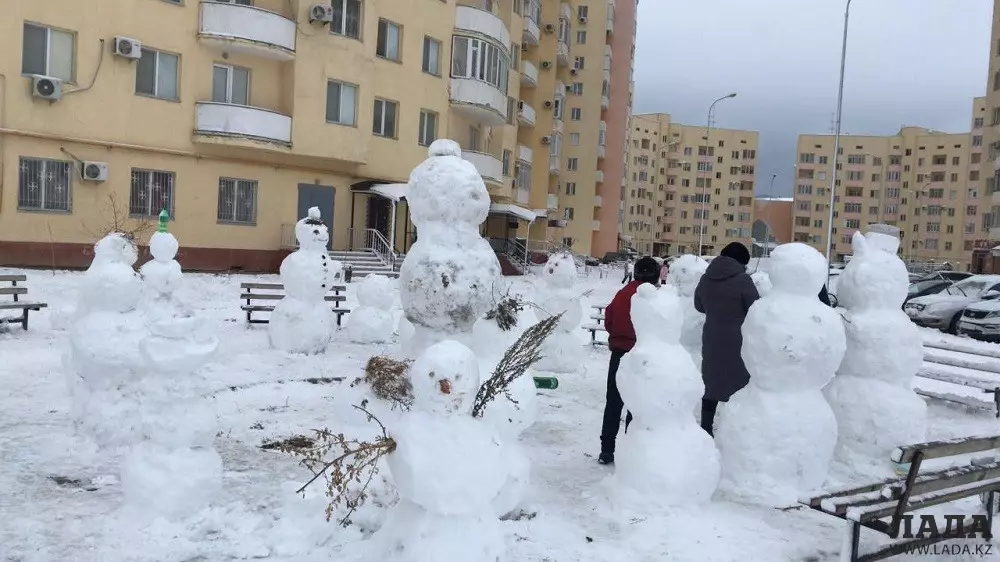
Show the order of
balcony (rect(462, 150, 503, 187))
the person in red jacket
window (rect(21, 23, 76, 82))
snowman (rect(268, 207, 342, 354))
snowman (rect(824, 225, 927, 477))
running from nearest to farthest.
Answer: snowman (rect(824, 225, 927, 477)) < the person in red jacket < snowman (rect(268, 207, 342, 354)) < window (rect(21, 23, 76, 82)) < balcony (rect(462, 150, 503, 187))

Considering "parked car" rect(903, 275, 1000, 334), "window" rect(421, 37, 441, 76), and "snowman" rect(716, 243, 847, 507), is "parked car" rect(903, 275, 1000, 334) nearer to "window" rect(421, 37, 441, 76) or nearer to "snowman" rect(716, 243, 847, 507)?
"snowman" rect(716, 243, 847, 507)

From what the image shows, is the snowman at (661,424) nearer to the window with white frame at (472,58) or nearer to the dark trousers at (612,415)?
the dark trousers at (612,415)

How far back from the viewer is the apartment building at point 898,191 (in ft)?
253

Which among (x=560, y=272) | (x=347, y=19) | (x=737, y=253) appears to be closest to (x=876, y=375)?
(x=737, y=253)

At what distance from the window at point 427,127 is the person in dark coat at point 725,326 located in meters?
20.5

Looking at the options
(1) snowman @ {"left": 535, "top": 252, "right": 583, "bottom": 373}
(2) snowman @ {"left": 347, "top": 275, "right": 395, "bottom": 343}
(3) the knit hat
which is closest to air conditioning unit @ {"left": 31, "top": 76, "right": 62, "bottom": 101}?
(2) snowman @ {"left": 347, "top": 275, "right": 395, "bottom": 343}

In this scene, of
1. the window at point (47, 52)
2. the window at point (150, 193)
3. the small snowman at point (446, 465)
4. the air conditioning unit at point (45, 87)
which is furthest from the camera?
the window at point (150, 193)

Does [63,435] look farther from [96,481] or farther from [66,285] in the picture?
[66,285]

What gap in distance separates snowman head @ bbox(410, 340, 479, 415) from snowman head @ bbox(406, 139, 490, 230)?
215cm

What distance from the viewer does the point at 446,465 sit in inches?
145

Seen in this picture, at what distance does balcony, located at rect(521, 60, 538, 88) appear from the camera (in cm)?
3706

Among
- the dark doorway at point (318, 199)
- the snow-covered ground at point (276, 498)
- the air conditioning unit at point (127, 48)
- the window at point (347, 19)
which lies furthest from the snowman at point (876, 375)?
the window at point (347, 19)

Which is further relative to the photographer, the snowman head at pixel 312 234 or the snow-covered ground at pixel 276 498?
the snowman head at pixel 312 234

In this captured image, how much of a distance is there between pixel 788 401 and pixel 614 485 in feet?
4.76
